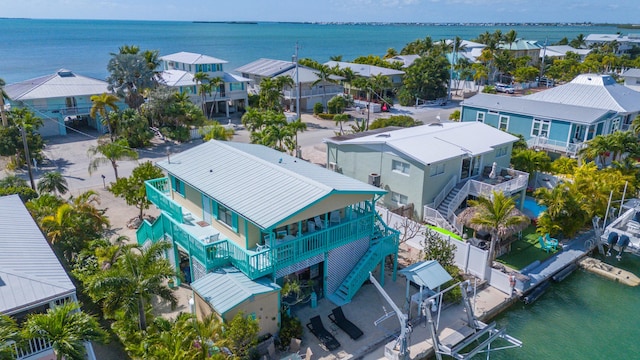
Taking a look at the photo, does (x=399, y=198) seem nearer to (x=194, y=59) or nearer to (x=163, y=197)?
(x=163, y=197)

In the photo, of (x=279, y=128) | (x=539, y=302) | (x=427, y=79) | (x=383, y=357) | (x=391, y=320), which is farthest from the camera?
(x=427, y=79)

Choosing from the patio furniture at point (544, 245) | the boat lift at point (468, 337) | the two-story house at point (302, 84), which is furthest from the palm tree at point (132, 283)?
A: the two-story house at point (302, 84)

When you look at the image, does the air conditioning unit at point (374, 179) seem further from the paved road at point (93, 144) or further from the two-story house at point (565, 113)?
the two-story house at point (565, 113)

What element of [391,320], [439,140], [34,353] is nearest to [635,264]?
[439,140]

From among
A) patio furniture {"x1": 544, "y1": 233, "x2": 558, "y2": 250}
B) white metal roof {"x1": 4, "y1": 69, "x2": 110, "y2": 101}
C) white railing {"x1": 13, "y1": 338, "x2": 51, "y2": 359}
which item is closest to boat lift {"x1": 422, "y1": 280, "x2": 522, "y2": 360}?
patio furniture {"x1": 544, "y1": 233, "x2": 558, "y2": 250}

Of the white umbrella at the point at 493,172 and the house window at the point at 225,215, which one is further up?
the house window at the point at 225,215

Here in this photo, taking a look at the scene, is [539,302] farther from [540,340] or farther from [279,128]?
[279,128]

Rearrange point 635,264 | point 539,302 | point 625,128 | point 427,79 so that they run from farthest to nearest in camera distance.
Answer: point 427,79 < point 625,128 < point 635,264 < point 539,302
